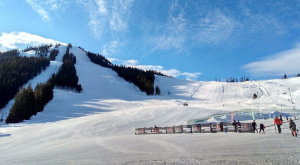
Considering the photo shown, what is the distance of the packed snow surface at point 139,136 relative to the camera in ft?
30.1

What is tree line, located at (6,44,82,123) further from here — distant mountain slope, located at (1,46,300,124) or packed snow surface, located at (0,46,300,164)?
distant mountain slope, located at (1,46,300,124)

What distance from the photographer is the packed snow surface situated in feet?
30.1

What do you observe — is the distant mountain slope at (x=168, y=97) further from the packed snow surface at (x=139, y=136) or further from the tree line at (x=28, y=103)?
the tree line at (x=28, y=103)

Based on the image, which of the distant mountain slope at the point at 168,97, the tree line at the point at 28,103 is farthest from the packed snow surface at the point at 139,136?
the tree line at the point at 28,103

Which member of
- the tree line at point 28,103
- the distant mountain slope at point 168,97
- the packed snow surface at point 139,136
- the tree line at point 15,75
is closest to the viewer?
the packed snow surface at point 139,136

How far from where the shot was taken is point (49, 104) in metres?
47.6

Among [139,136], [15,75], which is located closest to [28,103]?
[139,136]

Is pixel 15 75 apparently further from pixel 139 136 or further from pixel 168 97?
pixel 139 136

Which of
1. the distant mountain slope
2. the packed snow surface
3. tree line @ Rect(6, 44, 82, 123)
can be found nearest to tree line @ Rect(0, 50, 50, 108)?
the distant mountain slope

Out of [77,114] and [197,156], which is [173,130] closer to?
[197,156]

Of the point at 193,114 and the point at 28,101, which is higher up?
the point at 28,101

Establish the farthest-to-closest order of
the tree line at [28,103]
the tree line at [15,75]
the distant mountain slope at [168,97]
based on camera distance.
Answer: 1. the tree line at [15,75]
2. the distant mountain slope at [168,97]
3. the tree line at [28,103]

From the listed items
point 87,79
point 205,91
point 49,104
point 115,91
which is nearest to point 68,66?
point 87,79

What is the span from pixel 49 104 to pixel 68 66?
5438 cm
